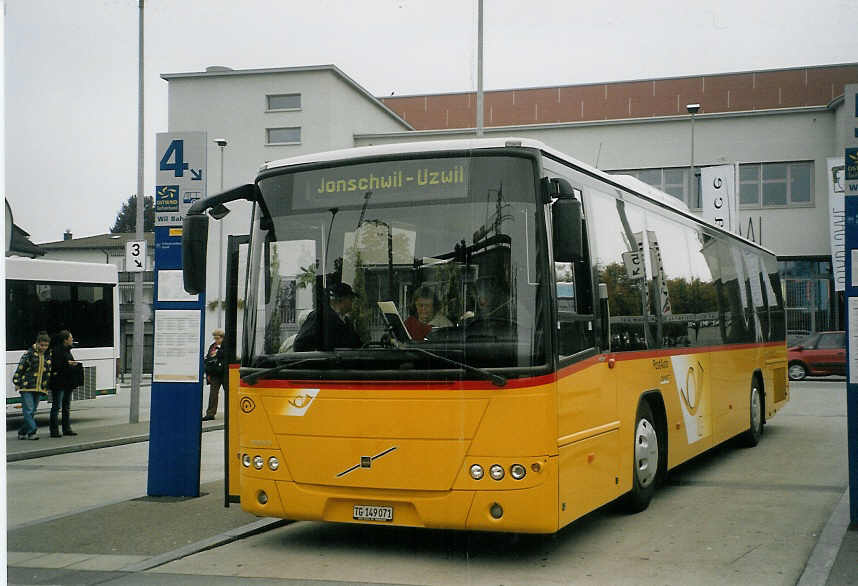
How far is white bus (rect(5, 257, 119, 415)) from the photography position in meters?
18.8

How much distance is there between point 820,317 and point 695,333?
103 feet

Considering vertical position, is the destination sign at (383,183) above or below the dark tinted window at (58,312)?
above

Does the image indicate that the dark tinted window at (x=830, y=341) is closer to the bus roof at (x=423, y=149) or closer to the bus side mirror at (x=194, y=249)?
the bus roof at (x=423, y=149)

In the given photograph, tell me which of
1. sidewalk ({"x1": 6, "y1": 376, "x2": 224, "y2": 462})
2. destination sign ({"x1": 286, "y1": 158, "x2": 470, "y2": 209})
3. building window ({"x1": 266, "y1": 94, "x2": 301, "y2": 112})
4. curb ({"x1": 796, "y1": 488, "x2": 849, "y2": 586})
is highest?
building window ({"x1": 266, "y1": 94, "x2": 301, "y2": 112})

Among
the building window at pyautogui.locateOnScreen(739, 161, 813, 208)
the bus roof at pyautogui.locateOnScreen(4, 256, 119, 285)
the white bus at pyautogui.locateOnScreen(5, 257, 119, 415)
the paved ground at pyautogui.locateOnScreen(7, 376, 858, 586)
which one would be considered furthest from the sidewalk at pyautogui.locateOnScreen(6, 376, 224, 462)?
the building window at pyautogui.locateOnScreen(739, 161, 813, 208)

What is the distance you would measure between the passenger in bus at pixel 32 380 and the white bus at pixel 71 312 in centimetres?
123

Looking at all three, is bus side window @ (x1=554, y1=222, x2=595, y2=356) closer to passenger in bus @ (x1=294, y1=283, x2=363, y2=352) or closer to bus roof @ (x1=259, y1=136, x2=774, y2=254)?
bus roof @ (x1=259, y1=136, x2=774, y2=254)

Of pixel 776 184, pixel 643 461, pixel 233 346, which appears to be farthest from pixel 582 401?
pixel 776 184

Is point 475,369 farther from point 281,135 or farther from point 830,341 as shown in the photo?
point 830,341

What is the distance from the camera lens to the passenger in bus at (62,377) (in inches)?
666

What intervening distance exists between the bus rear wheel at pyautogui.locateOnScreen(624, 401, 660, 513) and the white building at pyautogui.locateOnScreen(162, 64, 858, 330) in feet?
8.11

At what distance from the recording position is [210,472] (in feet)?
41.8

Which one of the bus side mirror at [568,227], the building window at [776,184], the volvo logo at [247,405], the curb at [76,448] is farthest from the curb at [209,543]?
the building window at [776,184]

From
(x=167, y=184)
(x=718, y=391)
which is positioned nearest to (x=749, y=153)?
(x=718, y=391)
